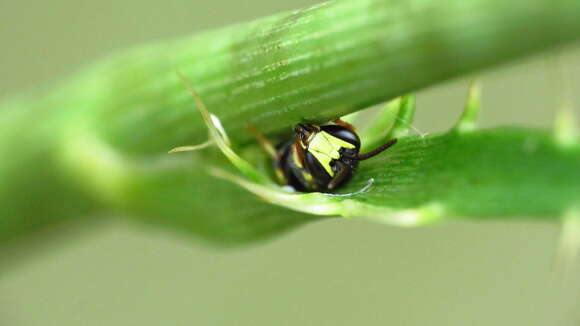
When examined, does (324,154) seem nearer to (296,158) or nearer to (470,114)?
(296,158)

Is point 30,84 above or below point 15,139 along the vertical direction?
above

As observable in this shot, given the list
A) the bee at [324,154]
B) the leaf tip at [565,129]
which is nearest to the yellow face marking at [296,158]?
the bee at [324,154]

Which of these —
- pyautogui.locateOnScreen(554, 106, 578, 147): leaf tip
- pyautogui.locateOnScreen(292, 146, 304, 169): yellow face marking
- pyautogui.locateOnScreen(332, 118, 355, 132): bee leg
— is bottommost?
pyautogui.locateOnScreen(554, 106, 578, 147): leaf tip

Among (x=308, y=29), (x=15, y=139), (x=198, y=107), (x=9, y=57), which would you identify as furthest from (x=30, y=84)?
(x=308, y=29)

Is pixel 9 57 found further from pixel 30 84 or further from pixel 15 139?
pixel 15 139

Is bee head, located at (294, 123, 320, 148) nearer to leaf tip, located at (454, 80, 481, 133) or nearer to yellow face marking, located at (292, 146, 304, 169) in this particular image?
yellow face marking, located at (292, 146, 304, 169)

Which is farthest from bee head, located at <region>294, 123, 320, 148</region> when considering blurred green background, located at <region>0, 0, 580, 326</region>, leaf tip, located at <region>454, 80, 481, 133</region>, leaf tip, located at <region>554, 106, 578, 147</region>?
blurred green background, located at <region>0, 0, 580, 326</region>

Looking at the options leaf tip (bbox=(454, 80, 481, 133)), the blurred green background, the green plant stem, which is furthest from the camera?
the blurred green background
